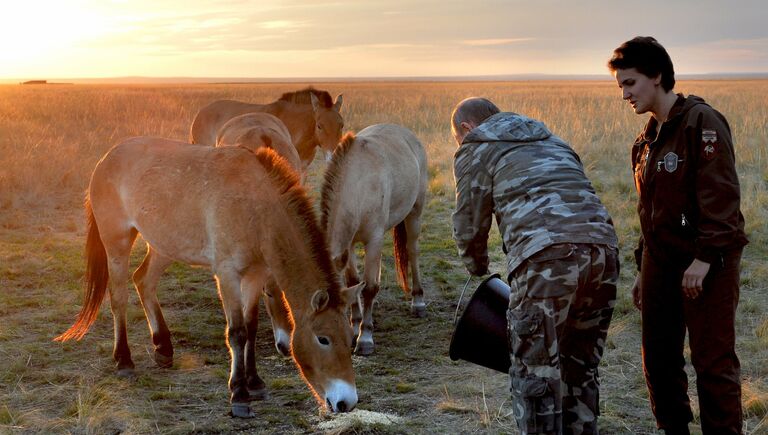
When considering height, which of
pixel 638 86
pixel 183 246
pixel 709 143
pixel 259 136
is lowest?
pixel 183 246

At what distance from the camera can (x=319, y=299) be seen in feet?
15.6

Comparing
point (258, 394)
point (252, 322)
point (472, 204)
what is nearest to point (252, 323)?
point (252, 322)

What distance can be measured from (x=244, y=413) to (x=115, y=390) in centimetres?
124

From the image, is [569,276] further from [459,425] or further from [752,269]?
[752,269]

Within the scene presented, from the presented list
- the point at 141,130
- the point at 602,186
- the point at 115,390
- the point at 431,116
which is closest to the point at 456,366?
the point at 115,390

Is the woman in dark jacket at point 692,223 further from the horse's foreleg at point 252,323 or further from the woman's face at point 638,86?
the horse's foreleg at point 252,323

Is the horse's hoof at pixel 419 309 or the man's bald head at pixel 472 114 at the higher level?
the man's bald head at pixel 472 114

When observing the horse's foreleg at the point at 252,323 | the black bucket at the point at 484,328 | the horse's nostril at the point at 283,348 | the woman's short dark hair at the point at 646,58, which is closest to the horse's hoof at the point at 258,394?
the horse's foreleg at the point at 252,323

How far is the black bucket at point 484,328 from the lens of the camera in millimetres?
4312

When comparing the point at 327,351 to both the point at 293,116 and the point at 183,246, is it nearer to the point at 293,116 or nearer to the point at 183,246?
the point at 183,246

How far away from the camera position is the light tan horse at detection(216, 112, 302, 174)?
8320 millimetres

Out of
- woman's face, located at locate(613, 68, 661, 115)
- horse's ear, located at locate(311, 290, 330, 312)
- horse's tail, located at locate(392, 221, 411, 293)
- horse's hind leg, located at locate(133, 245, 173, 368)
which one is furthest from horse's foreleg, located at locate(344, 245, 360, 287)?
woman's face, located at locate(613, 68, 661, 115)

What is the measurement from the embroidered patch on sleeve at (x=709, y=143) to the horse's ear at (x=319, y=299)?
94.2 inches

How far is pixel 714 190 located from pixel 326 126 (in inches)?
377
